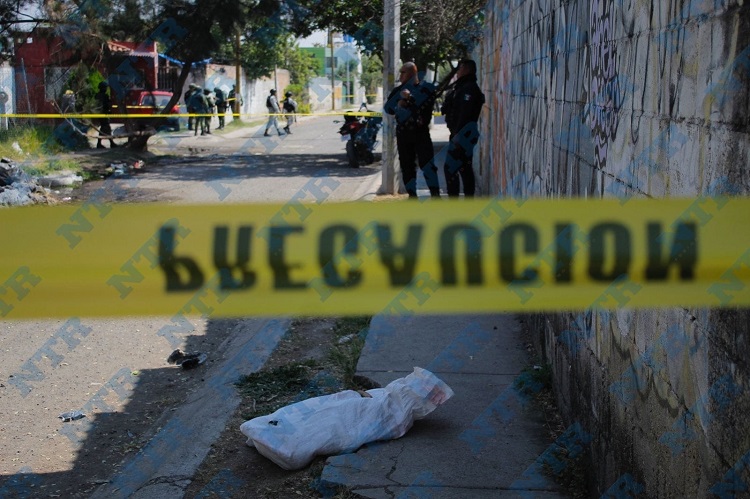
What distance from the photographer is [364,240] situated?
2.09m

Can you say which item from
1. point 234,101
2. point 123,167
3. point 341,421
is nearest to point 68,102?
point 123,167

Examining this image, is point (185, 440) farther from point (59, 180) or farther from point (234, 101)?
point (234, 101)

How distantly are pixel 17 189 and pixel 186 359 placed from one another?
8.12 meters

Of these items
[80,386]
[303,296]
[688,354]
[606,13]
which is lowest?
[80,386]

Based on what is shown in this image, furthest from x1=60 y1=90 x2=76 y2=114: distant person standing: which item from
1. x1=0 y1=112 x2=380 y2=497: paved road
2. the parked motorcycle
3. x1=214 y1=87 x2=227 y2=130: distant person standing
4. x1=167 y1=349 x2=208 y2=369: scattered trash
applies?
x1=167 y1=349 x2=208 y2=369: scattered trash

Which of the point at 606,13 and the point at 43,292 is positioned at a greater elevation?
the point at 606,13

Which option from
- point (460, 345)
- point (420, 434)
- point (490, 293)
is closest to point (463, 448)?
point (420, 434)

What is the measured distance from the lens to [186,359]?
6.56m

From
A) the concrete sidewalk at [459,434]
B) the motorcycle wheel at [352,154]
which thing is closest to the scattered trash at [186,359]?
the concrete sidewalk at [459,434]

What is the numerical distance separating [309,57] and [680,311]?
3021 inches

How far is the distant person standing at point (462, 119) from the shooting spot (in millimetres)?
9797

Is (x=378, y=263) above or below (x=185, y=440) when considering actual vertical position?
above

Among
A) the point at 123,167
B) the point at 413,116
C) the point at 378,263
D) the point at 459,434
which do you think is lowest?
the point at 123,167

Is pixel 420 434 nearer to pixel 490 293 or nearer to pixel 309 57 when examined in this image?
pixel 490 293
